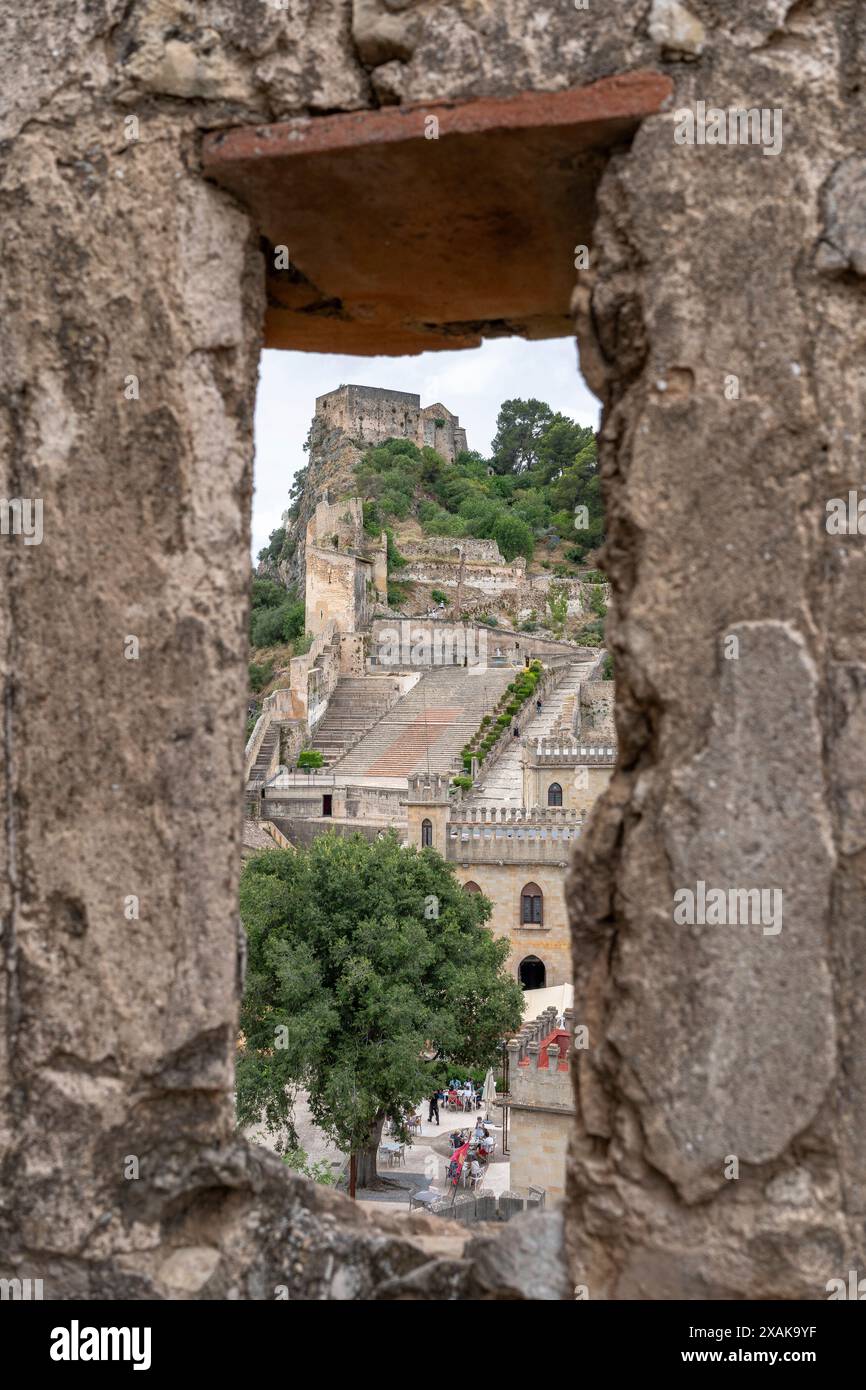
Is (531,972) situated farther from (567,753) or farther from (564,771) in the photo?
(567,753)

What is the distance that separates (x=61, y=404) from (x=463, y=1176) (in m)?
13.7

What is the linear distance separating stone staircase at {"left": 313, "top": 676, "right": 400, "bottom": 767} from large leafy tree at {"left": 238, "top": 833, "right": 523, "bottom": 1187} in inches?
801

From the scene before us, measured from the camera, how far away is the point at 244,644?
7.77ft

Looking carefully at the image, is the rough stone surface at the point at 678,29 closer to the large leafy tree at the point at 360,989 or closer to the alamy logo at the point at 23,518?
the alamy logo at the point at 23,518

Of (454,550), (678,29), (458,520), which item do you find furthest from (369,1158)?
(458,520)

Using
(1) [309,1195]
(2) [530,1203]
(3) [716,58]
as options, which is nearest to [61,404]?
(3) [716,58]

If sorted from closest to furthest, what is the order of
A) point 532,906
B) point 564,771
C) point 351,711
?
point 532,906 → point 564,771 → point 351,711

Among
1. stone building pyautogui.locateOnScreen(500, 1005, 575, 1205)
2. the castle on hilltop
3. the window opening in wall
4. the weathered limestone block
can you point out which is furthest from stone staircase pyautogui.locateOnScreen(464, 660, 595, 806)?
the castle on hilltop

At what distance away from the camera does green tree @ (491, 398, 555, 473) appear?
74625 mm

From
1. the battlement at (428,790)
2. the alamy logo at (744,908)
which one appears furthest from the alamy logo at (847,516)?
the battlement at (428,790)

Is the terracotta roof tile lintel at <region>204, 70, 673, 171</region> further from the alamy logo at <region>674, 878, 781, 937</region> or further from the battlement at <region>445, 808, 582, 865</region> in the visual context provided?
the battlement at <region>445, 808, 582, 865</region>

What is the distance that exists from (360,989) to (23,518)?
13.2 meters

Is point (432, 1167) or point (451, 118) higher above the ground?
point (451, 118)
